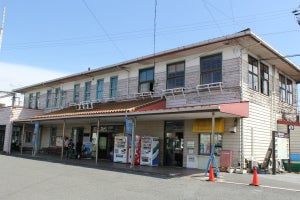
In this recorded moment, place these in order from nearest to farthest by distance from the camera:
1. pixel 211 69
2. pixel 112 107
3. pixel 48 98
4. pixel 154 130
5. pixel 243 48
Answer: pixel 243 48 → pixel 211 69 → pixel 154 130 → pixel 112 107 → pixel 48 98

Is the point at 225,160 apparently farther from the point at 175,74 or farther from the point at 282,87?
the point at 282,87

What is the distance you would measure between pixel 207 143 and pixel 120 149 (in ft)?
19.3

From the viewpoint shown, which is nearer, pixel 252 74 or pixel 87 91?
pixel 252 74

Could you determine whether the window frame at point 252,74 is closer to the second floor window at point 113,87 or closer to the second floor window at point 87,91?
the second floor window at point 113,87

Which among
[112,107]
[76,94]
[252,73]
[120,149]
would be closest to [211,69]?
[252,73]

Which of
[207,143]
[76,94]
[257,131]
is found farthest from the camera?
[76,94]

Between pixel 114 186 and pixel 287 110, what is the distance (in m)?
14.9

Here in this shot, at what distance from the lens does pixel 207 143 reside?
53.9ft

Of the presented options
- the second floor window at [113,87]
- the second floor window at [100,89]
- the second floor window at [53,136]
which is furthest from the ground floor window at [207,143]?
the second floor window at [53,136]

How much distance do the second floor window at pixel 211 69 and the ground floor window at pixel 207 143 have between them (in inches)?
113

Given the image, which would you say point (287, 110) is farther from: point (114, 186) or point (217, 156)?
point (114, 186)

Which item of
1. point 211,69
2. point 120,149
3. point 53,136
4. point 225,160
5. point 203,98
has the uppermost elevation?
point 211,69

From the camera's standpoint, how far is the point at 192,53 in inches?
698

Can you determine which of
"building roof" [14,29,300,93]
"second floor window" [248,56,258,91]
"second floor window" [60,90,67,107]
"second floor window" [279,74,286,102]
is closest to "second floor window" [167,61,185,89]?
"building roof" [14,29,300,93]
